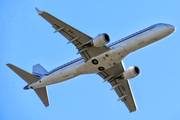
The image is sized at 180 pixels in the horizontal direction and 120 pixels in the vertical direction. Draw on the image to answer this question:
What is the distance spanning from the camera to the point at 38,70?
179 feet

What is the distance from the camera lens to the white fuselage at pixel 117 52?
43.4m

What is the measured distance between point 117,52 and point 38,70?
18.9 meters

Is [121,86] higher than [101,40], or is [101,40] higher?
[101,40]

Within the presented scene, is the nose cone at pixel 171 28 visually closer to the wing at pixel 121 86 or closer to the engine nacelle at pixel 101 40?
the engine nacelle at pixel 101 40

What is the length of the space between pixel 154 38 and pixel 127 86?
45.5 ft

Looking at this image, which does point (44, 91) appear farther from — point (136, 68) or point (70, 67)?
point (136, 68)

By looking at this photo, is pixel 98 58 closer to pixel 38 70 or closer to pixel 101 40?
pixel 101 40

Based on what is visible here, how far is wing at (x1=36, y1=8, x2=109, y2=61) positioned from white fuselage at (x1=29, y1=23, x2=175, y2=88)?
0.89 meters

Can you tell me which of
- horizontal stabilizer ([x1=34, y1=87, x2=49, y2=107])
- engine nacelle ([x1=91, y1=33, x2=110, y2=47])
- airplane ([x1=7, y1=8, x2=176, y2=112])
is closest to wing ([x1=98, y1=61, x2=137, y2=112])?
airplane ([x1=7, y1=8, x2=176, y2=112])

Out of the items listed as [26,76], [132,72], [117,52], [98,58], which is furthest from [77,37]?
[26,76]

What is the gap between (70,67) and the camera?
4822cm

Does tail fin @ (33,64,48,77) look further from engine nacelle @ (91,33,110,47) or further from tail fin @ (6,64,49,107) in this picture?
engine nacelle @ (91,33,110,47)

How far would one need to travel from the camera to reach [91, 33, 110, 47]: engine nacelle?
42.1 meters

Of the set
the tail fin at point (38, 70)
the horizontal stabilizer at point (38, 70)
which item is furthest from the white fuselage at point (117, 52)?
the horizontal stabilizer at point (38, 70)
